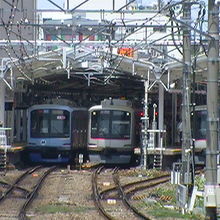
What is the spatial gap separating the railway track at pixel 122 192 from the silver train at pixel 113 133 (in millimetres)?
2991

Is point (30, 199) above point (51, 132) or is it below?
below

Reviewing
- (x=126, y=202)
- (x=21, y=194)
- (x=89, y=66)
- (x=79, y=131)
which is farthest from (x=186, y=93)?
(x=79, y=131)

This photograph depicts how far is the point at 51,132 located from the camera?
28156 millimetres

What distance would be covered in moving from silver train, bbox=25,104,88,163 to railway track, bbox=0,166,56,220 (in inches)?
148

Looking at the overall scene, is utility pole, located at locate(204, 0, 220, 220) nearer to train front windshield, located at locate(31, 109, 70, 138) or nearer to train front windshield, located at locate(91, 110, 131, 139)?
train front windshield, located at locate(91, 110, 131, 139)

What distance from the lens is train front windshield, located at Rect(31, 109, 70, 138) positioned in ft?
92.0

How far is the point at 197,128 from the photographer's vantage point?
2638 cm

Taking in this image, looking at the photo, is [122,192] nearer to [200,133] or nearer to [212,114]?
[212,114]

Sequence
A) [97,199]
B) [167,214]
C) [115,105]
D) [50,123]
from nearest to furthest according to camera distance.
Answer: [167,214]
[97,199]
[115,105]
[50,123]

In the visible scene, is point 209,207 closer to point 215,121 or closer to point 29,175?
point 215,121

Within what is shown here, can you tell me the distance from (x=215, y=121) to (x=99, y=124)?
53.9 feet

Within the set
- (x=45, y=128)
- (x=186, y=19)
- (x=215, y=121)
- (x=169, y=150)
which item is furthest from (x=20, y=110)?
(x=215, y=121)

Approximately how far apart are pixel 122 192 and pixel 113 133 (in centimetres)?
978

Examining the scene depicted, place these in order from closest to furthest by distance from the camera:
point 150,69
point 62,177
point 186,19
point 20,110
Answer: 1. point 186,19
2. point 62,177
3. point 150,69
4. point 20,110
